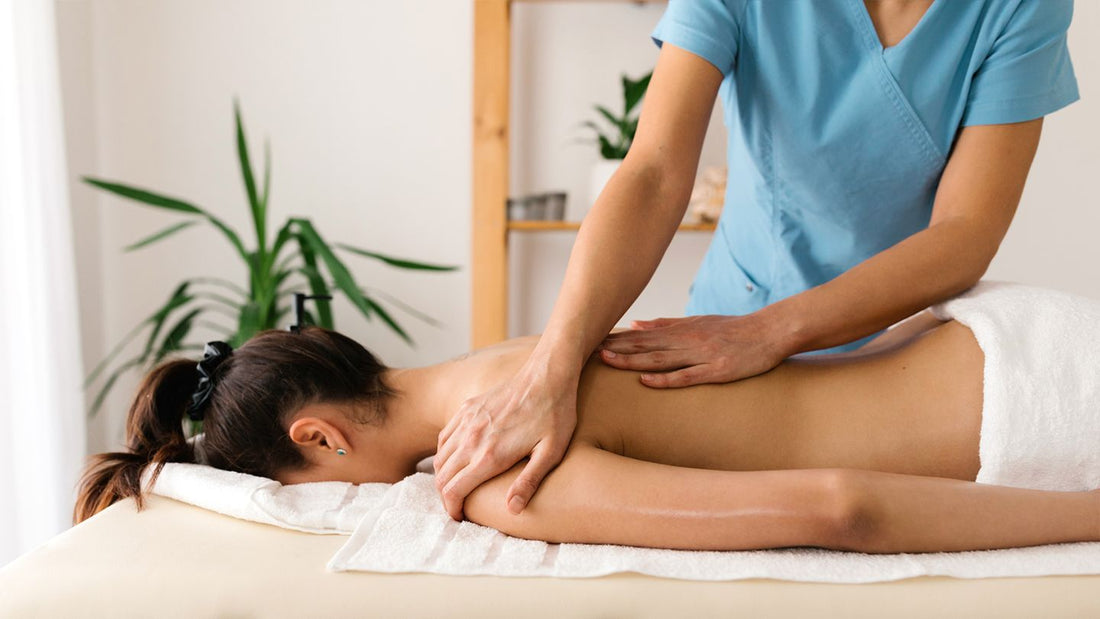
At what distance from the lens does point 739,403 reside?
1.22 metres

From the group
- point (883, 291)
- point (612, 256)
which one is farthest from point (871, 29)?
point (612, 256)

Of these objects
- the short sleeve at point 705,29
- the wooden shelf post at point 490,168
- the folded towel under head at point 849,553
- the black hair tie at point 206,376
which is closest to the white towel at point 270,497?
Answer: the folded towel under head at point 849,553

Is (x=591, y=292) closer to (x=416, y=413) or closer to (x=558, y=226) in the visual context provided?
(x=416, y=413)

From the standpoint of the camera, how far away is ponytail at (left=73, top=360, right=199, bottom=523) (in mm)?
1374

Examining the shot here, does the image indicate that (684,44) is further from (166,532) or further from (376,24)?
(376,24)

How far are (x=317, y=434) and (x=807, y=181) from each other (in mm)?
894

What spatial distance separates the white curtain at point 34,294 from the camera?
7.34ft

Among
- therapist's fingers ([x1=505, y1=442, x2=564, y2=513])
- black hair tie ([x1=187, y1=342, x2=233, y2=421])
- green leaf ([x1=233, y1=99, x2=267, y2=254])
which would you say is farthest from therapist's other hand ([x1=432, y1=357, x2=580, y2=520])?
green leaf ([x1=233, y1=99, x2=267, y2=254])

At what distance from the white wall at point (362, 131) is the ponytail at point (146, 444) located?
148cm

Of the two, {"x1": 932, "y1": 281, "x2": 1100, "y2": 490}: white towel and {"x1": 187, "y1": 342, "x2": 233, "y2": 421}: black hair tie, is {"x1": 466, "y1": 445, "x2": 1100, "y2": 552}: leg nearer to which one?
{"x1": 932, "y1": 281, "x2": 1100, "y2": 490}: white towel

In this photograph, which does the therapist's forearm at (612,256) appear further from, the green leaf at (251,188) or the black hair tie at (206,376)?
the green leaf at (251,188)

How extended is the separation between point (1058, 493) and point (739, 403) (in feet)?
1.26

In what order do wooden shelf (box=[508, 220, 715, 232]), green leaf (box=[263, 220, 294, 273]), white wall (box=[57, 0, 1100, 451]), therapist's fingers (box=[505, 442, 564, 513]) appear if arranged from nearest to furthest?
therapist's fingers (box=[505, 442, 564, 513]) < green leaf (box=[263, 220, 294, 273]) < wooden shelf (box=[508, 220, 715, 232]) < white wall (box=[57, 0, 1100, 451])

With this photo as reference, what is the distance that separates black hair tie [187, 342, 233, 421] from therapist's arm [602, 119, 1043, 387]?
2.10 ft
